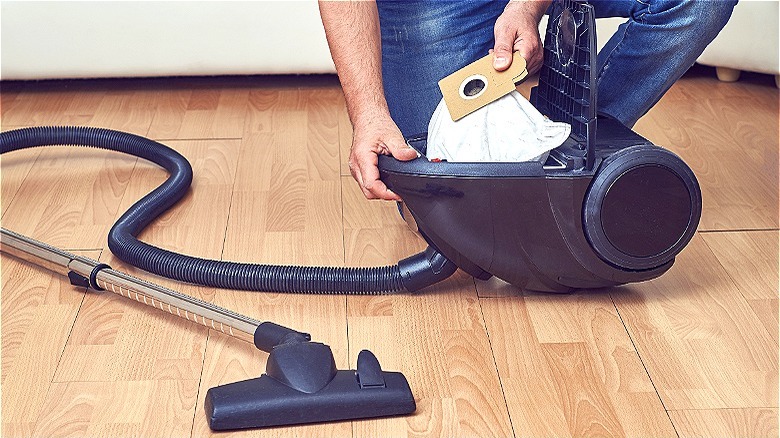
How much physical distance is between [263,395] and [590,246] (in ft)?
1.51

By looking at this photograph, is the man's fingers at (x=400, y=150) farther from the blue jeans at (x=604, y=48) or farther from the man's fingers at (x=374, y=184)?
the blue jeans at (x=604, y=48)

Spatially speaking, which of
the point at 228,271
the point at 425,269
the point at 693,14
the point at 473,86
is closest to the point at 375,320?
the point at 425,269

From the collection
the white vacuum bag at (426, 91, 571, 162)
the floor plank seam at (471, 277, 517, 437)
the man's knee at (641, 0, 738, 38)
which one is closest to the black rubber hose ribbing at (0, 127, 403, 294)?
the floor plank seam at (471, 277, 517, 437)

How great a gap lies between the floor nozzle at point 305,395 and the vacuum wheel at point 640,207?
0.33m

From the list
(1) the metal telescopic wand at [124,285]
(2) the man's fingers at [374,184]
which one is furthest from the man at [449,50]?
(1) the metal telescopic wand at [124,285]

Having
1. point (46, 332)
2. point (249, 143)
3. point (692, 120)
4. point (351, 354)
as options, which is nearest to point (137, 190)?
point (249, 143)

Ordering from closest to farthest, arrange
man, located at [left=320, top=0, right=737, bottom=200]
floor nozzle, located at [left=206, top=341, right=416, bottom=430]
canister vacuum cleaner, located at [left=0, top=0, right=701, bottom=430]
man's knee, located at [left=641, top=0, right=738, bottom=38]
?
floor nozzle, located at [left=206, top=341, right=416, bottom=430] < canister vacuum cleaner, located at [left=0, top=0, right=701, bottom=430] < man, located at [left=320, top=0, right=737, bottom=200] < man's knee, located at [left=641, top=0, right=738, bottom=38]

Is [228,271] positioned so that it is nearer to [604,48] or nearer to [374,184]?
[374,184]

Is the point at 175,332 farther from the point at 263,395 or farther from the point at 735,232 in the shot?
the point at 735,232

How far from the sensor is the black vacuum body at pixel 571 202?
123 cm

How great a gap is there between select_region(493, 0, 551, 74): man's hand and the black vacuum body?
0.04 m

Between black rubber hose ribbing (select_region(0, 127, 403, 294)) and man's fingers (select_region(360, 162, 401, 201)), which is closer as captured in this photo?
man's fingers (select_region(360, 162, 401, 201))

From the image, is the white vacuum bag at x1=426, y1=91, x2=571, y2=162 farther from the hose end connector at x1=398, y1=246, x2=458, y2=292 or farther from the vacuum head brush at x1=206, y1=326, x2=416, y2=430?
the vacuum head brush at x1=206, y1=326, x2=416, y2=430

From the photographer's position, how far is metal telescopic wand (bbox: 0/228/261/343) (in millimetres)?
1235
